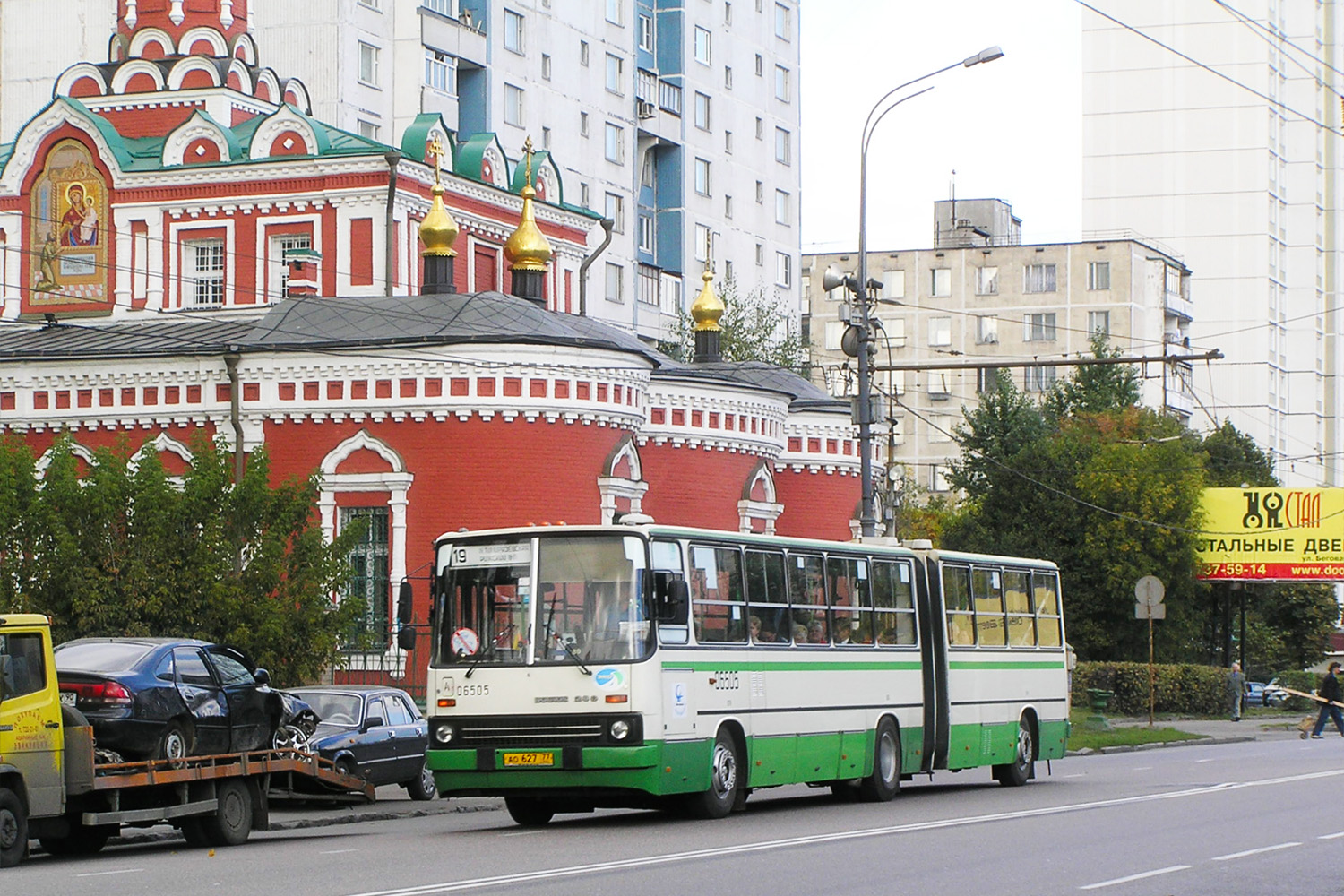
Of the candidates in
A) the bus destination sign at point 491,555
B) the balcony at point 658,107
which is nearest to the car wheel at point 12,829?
the bus destination sign at point 491,555

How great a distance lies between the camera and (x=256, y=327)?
131ft

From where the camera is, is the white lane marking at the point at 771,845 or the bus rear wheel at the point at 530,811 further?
the bus rear wheel at the point at 530,811

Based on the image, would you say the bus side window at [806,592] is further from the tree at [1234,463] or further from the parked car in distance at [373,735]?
the tree at [1234,463]

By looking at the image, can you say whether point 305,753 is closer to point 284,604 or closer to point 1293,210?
point 284,604

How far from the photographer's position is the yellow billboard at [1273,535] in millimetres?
52844

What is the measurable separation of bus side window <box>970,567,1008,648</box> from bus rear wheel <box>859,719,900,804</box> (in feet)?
8.74

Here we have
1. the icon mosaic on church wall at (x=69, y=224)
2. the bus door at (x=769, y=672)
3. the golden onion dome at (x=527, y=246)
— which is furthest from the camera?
the golden onion dome at (x=527, y=246)

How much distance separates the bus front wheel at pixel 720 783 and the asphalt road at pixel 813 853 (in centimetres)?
23

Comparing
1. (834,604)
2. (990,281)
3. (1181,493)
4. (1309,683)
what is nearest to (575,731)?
(834,604)

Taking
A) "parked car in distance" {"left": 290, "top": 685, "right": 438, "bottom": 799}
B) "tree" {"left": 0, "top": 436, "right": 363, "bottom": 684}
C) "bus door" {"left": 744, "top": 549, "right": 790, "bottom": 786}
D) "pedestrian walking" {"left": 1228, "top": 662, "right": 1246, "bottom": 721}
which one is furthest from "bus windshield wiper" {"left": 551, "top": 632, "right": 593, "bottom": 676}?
"pedestrian walking" {"left": 1228, "top": 662, "right": 1246, "bottom": 721}

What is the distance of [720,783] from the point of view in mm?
20516

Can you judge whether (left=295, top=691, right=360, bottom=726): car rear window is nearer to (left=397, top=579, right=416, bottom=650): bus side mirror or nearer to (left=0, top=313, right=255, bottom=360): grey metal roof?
(left=397, top=579, right=416, bottom=650): bus side mirror

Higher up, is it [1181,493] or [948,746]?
[1181,493]

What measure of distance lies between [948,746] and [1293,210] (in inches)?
3447
